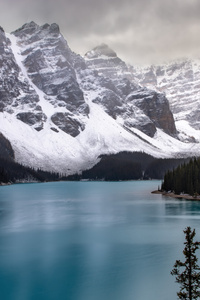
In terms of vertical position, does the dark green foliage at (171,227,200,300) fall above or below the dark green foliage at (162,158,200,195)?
below

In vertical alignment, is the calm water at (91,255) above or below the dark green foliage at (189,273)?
below

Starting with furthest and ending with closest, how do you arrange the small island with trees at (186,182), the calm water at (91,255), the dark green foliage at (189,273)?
the small island with trees at (186,182), the calm water at (91,255), the dark green foliage at (189,273)

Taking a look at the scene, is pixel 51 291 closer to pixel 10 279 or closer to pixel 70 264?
pixel 10 279

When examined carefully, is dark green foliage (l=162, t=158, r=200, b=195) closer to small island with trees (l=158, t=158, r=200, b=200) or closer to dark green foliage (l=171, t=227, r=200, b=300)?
small island with trees (l=158, t=158, r=200, b=200)

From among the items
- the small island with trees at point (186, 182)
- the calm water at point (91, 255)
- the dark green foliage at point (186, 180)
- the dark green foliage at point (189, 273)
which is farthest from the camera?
the dark green foliage at point (186, 180)

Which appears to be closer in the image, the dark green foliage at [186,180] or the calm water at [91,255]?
the calm water at [91,255]

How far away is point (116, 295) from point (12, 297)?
8829 millimetres

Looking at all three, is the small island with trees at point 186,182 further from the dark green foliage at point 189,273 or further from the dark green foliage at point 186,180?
the dark green foliage at point 189,273

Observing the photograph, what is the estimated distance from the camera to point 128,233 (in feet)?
202

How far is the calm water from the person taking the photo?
34531 mm

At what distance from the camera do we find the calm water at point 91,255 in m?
34.5

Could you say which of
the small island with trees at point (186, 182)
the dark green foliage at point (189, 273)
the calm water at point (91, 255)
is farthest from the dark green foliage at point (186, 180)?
the dark green foliage at point (189, 273)

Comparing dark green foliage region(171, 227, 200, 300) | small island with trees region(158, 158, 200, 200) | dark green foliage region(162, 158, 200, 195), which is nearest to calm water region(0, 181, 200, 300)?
dark green foliage region(171, 227, 200, 300)

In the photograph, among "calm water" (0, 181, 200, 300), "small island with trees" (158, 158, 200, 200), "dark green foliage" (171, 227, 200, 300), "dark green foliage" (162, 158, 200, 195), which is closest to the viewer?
"dark green foliage" (171, 227, 200, 300)
